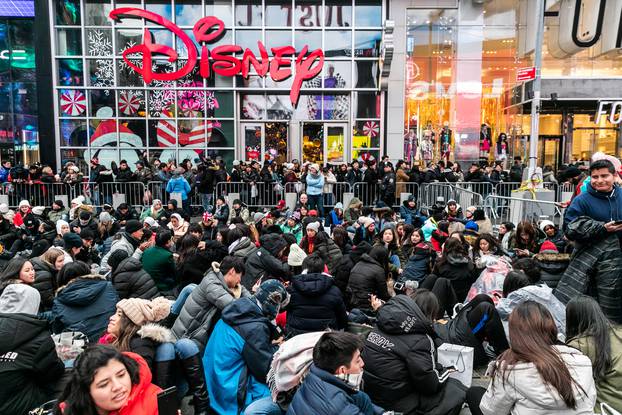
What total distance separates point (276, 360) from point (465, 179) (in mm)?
15268

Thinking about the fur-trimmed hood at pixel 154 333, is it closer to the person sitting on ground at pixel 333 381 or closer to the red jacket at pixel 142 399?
the red jacket at pixel 142 399

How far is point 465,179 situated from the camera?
699 inches

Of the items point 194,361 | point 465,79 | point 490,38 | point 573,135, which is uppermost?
point 490,38

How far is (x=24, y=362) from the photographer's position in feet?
13.3

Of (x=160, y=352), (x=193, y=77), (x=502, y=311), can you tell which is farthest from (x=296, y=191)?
(x=160, y=352)

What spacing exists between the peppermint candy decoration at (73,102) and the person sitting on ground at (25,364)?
1978cm

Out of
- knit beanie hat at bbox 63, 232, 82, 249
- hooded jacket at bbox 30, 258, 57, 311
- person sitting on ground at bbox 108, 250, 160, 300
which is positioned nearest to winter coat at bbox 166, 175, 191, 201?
knit beanie hat at bbox 63, 232, 82, 249

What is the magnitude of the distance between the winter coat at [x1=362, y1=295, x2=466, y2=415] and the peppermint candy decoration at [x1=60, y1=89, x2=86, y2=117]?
21.0 meters

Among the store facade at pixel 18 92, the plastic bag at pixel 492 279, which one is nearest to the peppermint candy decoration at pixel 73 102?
the store facade at pixel 18 92

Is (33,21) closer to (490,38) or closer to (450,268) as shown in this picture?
(490,38)

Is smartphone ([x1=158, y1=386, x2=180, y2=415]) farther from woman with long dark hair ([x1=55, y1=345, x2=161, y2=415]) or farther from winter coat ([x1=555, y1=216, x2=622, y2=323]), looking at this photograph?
winter coat ([x1=555, y1=216, x2=622, y2=323])

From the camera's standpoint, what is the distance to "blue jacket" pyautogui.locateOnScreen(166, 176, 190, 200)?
15958mm

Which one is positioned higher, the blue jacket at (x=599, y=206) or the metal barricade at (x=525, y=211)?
the blue jacket at (x=599, y=206)

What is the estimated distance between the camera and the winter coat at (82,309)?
5.11 metres
